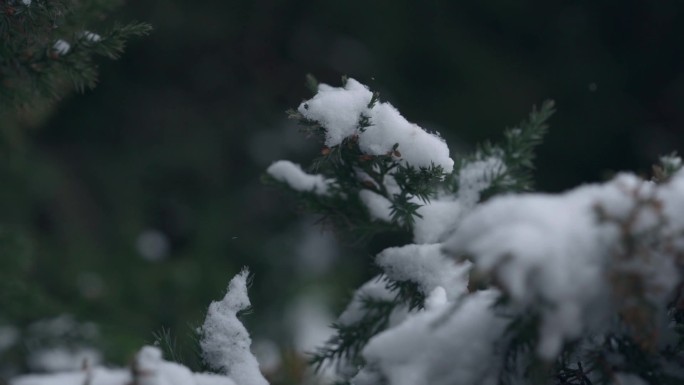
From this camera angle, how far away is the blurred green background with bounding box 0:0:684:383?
4.75 m

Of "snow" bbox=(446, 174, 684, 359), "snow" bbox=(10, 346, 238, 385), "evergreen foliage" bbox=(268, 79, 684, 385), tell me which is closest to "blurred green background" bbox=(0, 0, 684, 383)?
"evergreen foliage" bbox=(268, 79, 684, 385)

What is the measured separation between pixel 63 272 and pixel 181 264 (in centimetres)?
53

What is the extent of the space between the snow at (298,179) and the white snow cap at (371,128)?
0.07 meters

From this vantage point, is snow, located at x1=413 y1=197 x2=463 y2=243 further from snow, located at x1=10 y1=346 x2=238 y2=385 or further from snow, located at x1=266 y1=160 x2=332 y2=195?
snow, located at x1=10 y1=346 x2=238 y2=385

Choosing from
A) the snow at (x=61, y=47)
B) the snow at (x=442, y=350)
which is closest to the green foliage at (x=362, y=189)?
the snow at (x=442, y=350)

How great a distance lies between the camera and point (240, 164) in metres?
5.07

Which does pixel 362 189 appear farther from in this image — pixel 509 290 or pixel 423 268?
pixel 509 290

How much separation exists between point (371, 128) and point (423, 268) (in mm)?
177

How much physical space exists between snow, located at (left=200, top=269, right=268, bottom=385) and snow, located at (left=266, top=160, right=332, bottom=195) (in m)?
0.15

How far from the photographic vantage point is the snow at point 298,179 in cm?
101

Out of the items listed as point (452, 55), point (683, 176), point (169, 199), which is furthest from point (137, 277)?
point (683, 176)

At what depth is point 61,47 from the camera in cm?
121

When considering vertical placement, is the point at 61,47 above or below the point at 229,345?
above

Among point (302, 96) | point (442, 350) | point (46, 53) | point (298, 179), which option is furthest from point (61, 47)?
point (302, 96)
